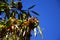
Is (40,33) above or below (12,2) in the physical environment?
below

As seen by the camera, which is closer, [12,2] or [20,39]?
[20,39]

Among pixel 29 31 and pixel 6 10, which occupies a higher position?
pixel 6 10

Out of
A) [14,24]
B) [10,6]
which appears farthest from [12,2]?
[14,24]

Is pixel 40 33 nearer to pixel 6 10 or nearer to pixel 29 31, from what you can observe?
pixel 29 31

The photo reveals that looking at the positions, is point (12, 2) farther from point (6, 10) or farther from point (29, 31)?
point (29, 31)

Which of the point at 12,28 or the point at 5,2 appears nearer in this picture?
the point at 12,28

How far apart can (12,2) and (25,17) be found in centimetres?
9

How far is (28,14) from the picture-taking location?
0.80 metres

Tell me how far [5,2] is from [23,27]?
16 cm

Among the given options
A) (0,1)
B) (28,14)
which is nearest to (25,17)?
(28,14)

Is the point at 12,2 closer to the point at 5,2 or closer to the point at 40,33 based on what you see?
the point at 5,2

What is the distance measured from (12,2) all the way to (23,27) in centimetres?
15

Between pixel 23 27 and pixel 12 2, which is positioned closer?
pixel 23 27

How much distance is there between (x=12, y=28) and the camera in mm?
711
